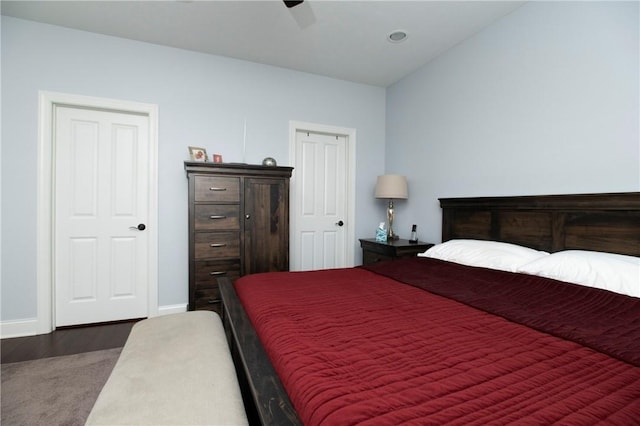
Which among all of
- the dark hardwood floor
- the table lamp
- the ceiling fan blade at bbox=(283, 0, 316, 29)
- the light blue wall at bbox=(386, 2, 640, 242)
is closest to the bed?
the light blue wall at bbox=(386, 2, 640, 242)

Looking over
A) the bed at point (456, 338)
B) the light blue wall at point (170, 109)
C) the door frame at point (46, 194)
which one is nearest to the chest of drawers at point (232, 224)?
the light blue wall at point (170, 109)

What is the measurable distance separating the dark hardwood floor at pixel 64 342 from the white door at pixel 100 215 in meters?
0.15

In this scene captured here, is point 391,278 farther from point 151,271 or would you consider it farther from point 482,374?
point 151,271

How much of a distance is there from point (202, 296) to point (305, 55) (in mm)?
2667

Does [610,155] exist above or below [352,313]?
above

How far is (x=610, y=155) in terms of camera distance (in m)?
1.83

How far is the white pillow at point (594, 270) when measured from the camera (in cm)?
139

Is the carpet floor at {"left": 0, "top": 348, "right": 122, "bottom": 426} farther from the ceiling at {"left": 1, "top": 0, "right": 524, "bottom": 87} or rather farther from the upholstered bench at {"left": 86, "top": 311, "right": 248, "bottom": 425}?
the ceiling at {"left": 1, "top": 0, "right": 524, "bottom": 87}

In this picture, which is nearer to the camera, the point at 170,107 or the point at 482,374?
the point at 482,374

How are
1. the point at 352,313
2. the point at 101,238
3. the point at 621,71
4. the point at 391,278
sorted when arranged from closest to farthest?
the point at 352,313
the point at 621,71
the point at 391,278
the point at 101,238

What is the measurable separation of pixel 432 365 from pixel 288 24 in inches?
112

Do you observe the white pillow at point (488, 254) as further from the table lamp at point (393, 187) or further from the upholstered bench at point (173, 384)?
the upholstered bench at point (173, 384)

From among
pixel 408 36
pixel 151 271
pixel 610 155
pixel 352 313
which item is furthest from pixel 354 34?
pixel 151 271

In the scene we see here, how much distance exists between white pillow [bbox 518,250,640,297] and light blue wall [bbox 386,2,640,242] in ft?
1.74
